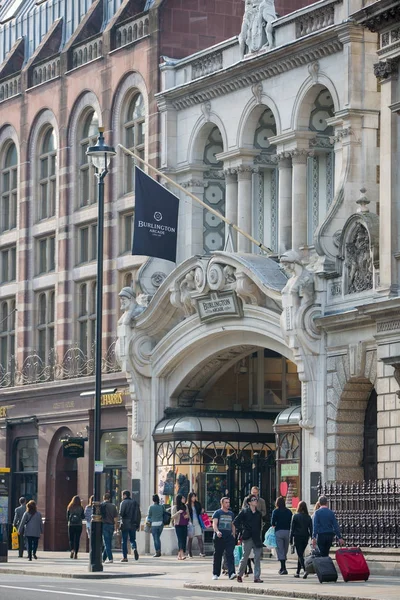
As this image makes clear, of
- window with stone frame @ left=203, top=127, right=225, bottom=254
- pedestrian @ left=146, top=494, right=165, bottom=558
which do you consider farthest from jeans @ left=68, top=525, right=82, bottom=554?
window with stone frame @ left=203, top=127, right=225, bottom=254

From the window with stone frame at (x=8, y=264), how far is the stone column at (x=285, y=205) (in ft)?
55.3

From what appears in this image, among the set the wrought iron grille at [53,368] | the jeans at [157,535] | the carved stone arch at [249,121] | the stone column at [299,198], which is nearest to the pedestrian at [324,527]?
the jeans at [157,535]

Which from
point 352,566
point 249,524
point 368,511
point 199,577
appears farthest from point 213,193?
point 352,566

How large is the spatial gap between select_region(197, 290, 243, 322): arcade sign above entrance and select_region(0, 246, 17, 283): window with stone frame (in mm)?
15744

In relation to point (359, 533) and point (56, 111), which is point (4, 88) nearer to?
point (56, 111)

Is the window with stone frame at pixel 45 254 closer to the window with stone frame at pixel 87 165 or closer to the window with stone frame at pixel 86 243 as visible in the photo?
the window with stone frame at pixel 86 243

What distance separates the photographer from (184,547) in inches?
1735

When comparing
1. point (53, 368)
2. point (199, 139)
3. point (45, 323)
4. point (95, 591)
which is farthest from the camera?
point (45, 323)

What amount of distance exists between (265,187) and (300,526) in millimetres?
14119

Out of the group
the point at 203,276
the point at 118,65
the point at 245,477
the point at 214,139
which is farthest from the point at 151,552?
the point at 118,65

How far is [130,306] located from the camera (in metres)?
48.8

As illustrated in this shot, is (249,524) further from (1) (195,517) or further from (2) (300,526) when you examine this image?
(1) (195,517)

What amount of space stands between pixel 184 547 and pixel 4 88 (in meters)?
23.7

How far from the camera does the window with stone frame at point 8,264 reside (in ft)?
198
